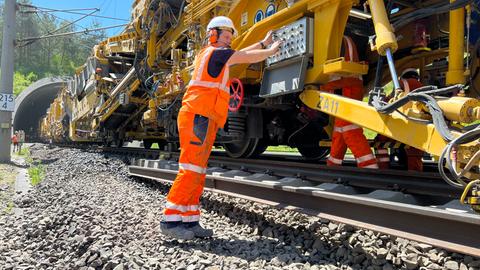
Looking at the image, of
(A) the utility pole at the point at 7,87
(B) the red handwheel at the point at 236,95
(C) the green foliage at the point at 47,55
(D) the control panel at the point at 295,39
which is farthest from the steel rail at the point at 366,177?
(C) the green foliage at the point at 47,55

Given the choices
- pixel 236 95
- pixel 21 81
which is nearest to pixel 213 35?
pixel 236 95

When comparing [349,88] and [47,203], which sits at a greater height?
[349,88]

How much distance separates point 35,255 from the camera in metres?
3.29

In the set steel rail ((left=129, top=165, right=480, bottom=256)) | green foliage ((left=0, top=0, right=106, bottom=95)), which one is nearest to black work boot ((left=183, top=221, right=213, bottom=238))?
steel rail ((left=129, top=165, right=480, bottom=256))

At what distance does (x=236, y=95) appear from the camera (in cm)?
496

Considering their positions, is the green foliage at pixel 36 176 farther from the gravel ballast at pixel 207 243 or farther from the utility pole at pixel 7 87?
the gravel ballast at pixel 207 243

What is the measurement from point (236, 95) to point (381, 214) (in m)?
2.70

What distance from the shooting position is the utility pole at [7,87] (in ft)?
40.0

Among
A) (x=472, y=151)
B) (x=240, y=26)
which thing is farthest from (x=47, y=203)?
(x=472, y=151)

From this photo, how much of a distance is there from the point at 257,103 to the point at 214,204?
142 cm

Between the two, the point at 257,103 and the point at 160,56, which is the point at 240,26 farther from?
the point at 160,56

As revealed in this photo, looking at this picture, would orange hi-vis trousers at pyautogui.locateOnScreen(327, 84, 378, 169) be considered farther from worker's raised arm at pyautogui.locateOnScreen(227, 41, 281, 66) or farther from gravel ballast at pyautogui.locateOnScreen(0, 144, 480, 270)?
worker's raised arm at pyautogui.locateOnScreen(227, 41, 281, 66)

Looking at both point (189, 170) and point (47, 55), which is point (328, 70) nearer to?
point (189, 170)

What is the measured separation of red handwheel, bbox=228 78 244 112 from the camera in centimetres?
484
